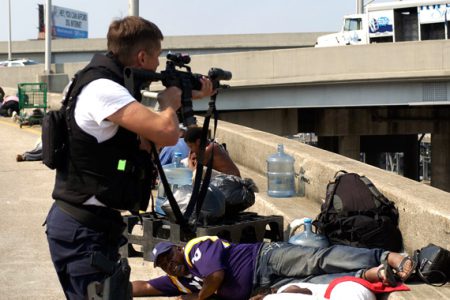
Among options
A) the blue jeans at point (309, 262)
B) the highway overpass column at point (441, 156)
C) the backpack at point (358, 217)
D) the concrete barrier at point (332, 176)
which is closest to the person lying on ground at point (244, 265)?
the blue jeans at point (309, 262)

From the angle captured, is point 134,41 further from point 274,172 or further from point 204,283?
point 274,172

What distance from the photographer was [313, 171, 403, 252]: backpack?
532cm

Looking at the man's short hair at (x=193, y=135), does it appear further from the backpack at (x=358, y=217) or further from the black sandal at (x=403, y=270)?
the black sandal at (x=403, y=270)

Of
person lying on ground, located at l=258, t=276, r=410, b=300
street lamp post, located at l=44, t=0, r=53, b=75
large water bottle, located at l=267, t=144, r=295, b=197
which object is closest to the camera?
person lying on ground, located at l=258, t=276, r=410, b=300

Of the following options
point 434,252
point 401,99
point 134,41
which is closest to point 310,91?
point 401,99

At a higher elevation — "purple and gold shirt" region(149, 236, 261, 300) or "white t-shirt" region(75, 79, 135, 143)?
"white t-shirt" region(75, 79, 135, 143)

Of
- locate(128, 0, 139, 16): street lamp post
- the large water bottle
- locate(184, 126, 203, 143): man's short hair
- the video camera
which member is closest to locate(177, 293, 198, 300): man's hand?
the video camera

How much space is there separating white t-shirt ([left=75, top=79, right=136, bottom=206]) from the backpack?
2.80 metres

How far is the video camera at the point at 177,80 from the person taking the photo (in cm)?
299

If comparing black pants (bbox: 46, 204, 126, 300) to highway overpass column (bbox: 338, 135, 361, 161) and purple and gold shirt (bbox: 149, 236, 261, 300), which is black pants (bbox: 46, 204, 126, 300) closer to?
purple and gold shirt (bbox: 149, 236, 261, 300)

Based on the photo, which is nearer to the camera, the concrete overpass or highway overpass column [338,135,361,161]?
the concrete overpass

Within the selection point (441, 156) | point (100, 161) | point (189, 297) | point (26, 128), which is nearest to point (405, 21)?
point (441, 156)

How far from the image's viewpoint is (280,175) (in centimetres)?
793

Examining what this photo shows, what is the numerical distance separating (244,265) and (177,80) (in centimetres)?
208
